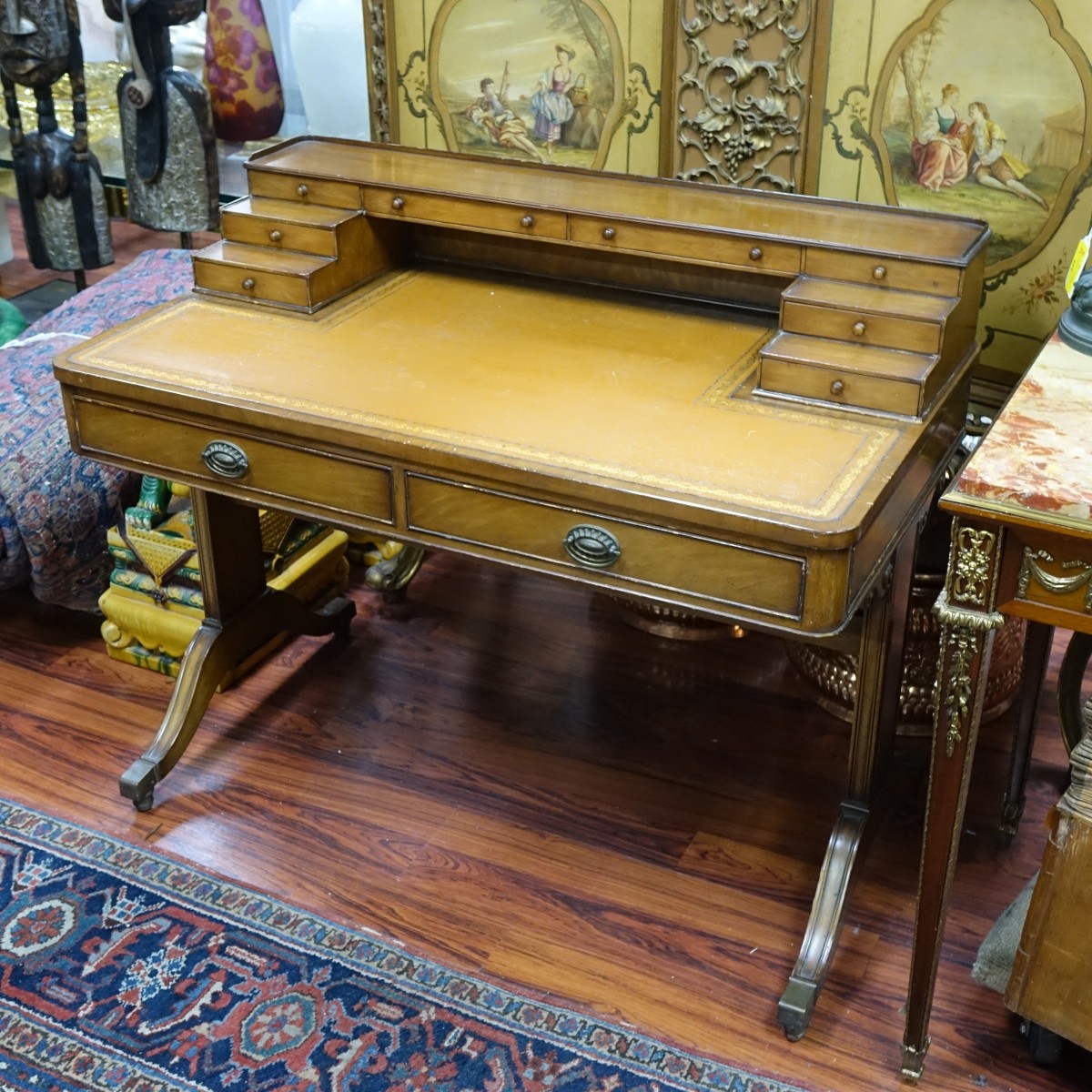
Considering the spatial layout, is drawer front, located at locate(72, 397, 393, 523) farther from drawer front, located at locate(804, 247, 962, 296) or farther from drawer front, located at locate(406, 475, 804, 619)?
drawer front, located at locate(804, 247, 962, 296)

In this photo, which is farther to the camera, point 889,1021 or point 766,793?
point 766,793

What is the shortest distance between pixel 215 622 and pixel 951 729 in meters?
1.44

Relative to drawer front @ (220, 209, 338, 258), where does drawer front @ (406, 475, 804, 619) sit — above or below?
Result: below

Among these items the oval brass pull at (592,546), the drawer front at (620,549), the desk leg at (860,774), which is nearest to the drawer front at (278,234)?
the drawer front at (620,549)

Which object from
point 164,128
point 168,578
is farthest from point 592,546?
point 164,128

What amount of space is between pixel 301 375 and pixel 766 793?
1161mm

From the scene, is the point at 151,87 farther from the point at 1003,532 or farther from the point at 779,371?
the point at 1003,532

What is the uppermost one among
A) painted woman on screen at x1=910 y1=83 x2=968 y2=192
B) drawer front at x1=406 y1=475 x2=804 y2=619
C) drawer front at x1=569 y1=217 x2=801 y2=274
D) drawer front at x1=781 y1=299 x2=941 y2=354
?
painted woman on screen at x1=910 y1=83 x2=968 y2=192

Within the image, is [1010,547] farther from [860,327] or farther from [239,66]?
[239,66]

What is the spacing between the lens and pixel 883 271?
2.09 metres

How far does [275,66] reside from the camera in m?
3.57

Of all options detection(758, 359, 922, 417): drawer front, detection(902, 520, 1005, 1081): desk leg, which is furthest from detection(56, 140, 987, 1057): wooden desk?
detection(902, 520, 1005, 1081): desk leg

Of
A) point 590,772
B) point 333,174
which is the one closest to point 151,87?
point 333,174

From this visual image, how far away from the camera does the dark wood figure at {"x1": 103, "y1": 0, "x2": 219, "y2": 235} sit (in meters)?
3.20
